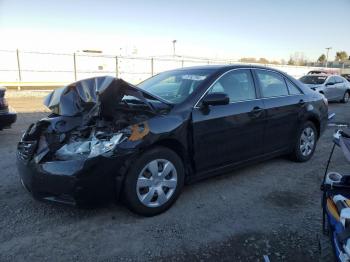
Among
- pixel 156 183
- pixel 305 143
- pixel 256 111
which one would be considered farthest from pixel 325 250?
pixel 305 143

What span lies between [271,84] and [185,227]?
109 inches

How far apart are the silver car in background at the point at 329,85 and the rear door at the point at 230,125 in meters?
11.3

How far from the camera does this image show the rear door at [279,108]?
15.9 ft

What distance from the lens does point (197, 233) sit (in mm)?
3293

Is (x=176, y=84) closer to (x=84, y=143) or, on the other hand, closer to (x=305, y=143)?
(x=84, y=143)

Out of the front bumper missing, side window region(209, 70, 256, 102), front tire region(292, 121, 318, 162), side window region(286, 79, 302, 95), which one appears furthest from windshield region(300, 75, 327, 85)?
the front bumper missing

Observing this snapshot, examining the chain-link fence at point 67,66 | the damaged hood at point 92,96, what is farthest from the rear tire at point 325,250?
the chain-link fence at point 67,66

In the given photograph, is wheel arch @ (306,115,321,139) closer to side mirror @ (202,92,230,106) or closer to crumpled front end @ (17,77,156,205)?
side mirror @ (202,92,230,106)

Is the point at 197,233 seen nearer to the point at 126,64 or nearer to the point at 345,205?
the point at 345,205

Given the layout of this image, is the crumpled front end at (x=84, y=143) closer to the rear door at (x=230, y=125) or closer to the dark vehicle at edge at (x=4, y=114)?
the rear door at (x=230, y=125)

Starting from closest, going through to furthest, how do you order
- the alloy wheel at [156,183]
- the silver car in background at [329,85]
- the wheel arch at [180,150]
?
the alloy wheel at [156,183] < the wheel arch at [180,150] < the silver car in background at [329,85]

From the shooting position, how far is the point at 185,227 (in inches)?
134

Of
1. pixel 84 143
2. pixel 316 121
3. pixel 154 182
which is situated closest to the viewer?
pixel 84 143

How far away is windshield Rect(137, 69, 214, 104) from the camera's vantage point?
4.15 metres
